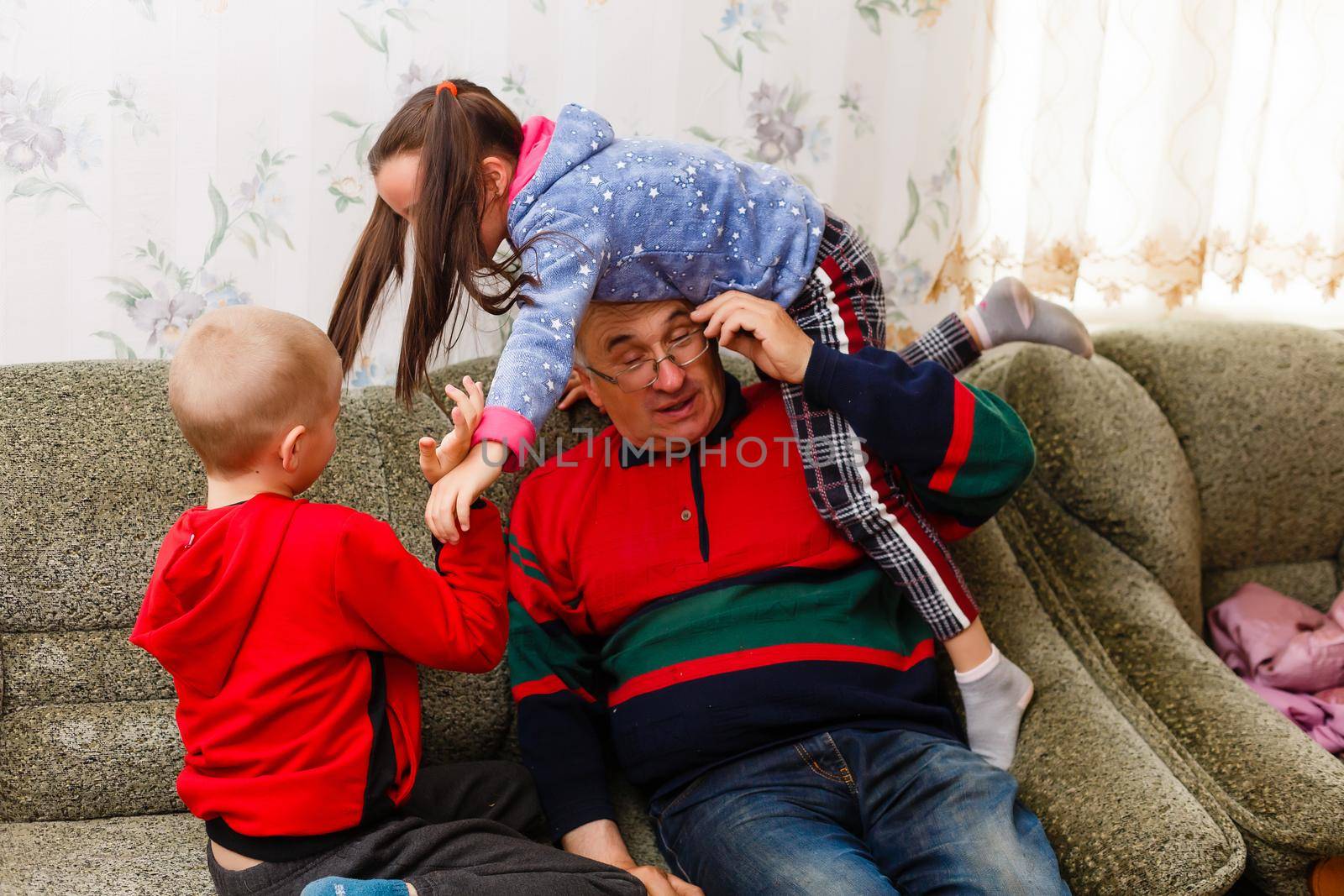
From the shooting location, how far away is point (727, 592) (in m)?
1.37

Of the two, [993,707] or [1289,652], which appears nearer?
[993,707]

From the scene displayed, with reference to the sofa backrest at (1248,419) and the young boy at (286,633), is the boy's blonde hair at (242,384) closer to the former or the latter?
the young boy at (286,633)

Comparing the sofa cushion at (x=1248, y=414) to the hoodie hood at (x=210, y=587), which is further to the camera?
the sofa cushion at (x=1248, y=414)

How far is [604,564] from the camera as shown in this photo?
4.61 feet

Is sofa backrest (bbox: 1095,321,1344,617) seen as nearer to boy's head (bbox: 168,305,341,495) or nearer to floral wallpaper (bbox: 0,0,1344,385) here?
floral wallpaper (bbox: 0,0,1344,385)

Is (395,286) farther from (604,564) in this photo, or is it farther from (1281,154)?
(1281,154)

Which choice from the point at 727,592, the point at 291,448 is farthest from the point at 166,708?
the point at 727,592

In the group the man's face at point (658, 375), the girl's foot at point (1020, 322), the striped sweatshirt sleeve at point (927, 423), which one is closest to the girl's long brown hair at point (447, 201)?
the man's face at point (658, 375)

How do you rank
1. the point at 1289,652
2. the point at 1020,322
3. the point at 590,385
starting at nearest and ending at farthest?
the point at 590,385, the point at 1020,322, the point at 1289,652

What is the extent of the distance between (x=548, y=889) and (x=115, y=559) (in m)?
0.72

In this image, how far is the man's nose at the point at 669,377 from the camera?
1363 mm

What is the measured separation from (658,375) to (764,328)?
15 centimetres

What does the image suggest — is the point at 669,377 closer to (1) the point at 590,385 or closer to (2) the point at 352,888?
(1) the point at 590,385

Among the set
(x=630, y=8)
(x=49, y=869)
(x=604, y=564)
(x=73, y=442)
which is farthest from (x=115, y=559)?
(x=630, y=8)
